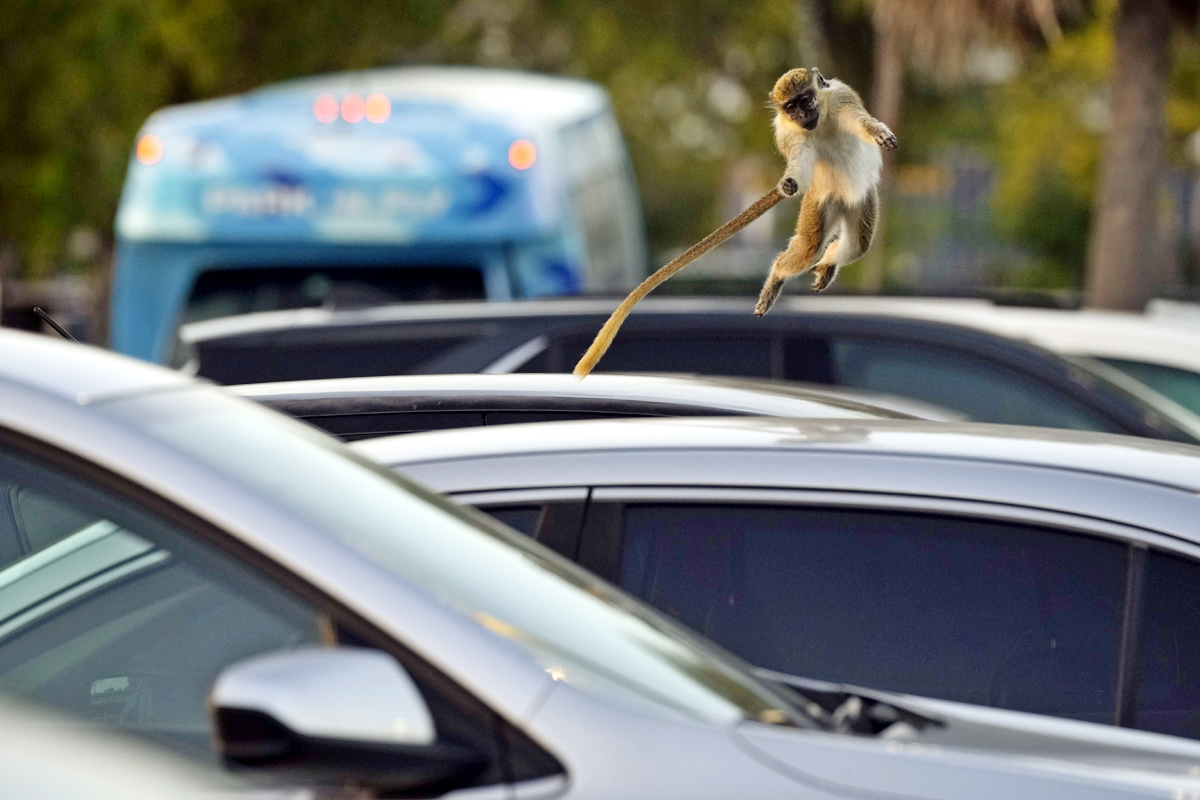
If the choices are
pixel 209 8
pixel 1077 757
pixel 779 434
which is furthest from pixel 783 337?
pixel 209 8

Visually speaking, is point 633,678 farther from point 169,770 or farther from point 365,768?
point 169,770

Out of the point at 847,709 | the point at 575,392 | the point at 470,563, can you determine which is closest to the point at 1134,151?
the point at 575,392

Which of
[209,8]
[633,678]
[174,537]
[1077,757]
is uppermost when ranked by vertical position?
[209,8]

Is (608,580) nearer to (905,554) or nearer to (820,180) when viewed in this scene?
(905,554)

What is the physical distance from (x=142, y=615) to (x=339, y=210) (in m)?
6.59

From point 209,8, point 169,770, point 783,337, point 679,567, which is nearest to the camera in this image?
point 169,770

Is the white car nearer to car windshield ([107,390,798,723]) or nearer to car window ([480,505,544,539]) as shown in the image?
car window ([480,505,544,539])

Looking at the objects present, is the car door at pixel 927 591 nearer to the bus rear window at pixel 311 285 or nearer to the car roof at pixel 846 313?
the car roof at pixel 846 313

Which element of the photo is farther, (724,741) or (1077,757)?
(1077,757)

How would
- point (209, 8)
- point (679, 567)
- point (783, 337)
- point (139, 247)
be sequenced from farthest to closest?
point (209, 8)
point (139, 247)
point (783, 337)
point (679, 567)

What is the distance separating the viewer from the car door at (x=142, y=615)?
1.69 meters

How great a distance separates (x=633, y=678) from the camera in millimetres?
1819

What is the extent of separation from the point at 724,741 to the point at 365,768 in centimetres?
39

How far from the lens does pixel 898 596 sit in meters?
2.46
